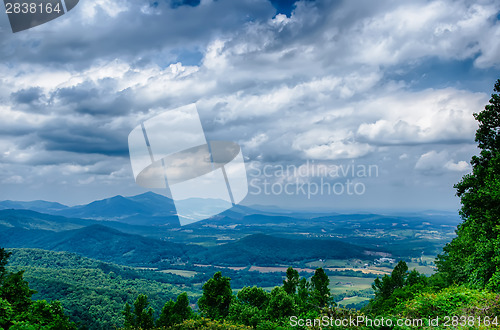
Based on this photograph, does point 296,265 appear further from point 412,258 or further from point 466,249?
point 466,249

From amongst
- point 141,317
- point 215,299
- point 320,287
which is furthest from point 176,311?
point 320,287

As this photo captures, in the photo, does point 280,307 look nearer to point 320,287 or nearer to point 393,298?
point 393,298

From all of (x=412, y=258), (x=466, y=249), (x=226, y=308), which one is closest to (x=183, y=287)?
(x=412, y=258)

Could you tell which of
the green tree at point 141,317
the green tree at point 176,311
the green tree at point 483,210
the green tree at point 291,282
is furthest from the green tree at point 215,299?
the green tree at point 483,210

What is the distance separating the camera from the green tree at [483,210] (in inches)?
493

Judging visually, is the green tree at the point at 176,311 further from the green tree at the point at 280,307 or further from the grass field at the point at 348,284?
the grass field at the point at 348,284

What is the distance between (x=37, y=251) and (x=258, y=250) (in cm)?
10086

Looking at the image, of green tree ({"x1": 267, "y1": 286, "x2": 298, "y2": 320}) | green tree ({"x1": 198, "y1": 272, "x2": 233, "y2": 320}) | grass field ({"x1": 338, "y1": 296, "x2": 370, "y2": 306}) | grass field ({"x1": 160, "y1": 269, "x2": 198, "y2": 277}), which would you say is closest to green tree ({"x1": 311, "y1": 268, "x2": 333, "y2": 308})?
green tree ({"x1": 198, "y1": 272, "x2": 233, "y2": 320})

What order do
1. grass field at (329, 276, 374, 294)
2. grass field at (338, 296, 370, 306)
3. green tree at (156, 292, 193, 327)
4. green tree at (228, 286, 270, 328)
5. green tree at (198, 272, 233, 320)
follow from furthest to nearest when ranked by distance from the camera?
1. grass field at (329, 276, 374, 294)
2. grass field at (338, 296, 370, 306)
3. green tree at (156, 292, 193, 327)
4. green tree at (198, 272, 233, 320)
5. green tree at (228, 286, 270, 328)

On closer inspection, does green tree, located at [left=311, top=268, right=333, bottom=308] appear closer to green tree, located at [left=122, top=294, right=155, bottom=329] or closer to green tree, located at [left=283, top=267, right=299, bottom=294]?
green tree, located at [left=283, top=267, right=299, bottom=294]

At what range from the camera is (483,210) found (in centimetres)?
1341

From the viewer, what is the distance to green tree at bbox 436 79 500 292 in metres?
12.5

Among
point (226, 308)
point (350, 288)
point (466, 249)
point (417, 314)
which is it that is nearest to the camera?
point (417, 314)

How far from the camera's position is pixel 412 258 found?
432ft
